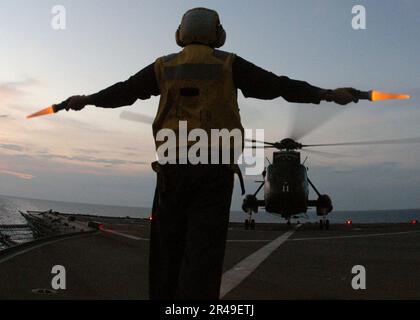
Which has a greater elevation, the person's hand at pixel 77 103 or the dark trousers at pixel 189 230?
the person's hand at pixel 77 103

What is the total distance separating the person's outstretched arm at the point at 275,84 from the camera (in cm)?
314

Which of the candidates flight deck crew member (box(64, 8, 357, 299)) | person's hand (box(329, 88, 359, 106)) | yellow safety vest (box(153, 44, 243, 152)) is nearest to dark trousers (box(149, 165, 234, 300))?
flight deck crew member (box(64, 8, 357, 299))

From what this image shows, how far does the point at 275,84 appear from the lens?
3.16 metres

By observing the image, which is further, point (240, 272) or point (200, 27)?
point (240, 272)

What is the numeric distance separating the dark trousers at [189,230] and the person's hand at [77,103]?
3.41 feet

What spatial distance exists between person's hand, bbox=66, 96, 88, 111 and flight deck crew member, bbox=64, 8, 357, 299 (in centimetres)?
70

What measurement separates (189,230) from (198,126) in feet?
2.25

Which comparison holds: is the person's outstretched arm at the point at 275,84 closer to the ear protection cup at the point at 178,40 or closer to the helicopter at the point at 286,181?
the ear protection cup at the point at 178,40

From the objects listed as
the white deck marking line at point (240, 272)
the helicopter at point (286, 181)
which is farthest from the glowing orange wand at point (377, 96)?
the helicopter at point (286, 181)

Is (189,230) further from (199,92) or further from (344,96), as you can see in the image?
(344,96)

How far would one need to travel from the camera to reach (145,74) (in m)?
3.36

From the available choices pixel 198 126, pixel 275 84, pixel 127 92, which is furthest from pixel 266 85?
pixel 127 92

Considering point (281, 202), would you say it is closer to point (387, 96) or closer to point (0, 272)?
point (0, 272)

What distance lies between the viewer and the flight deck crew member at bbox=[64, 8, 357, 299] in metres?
2.87
